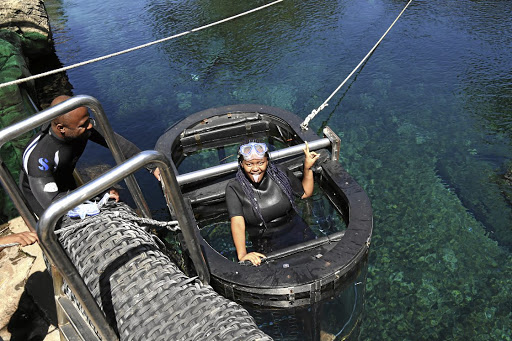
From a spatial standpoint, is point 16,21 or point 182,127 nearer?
point 182,127

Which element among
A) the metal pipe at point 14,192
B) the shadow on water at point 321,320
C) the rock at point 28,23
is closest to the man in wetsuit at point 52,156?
the metal pipe at point 14,192

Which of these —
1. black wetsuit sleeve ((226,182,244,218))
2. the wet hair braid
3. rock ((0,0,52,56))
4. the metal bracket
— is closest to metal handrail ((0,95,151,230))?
black wetsuit sleeve ((226,182,244,218))

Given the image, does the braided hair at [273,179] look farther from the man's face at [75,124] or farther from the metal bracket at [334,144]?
the man's face at [75,124]

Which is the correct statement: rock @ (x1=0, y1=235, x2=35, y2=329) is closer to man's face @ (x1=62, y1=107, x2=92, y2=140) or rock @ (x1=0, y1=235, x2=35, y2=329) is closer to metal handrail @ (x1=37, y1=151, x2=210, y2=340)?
man's face @ (x1=62, y1=107, x2=92, y2=140)

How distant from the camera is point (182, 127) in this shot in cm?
502

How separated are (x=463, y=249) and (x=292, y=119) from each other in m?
2.73

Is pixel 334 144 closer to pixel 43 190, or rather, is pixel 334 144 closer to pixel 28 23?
pixel 43 190

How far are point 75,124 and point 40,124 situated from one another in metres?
0.75

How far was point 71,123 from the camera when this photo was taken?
2604 millimetres

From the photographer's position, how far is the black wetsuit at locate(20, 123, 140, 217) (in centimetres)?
Result: 251

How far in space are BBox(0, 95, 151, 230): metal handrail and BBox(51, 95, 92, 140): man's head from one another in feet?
1.94

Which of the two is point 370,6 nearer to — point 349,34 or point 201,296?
point 349,34

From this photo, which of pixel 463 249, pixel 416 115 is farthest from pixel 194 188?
pixel 416 115

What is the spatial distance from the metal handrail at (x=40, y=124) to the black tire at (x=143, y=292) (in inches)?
16.0
